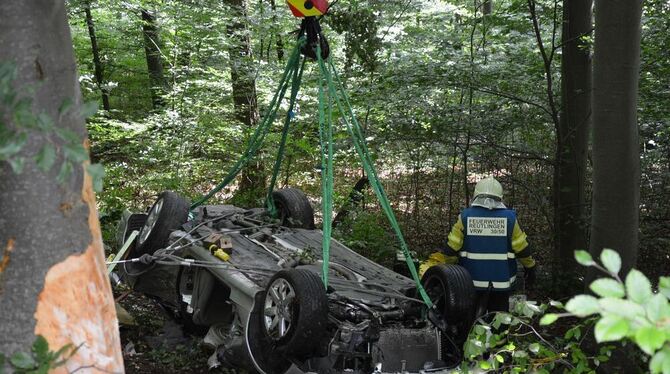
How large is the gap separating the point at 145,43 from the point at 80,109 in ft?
35.2

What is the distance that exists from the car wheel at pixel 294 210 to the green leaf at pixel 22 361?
495 centimetres

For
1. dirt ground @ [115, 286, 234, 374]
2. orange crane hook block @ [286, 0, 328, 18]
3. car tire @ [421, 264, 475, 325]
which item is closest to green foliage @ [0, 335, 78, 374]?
car tire @ [421, 264, 475, 325]

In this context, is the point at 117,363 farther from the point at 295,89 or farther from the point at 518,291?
the point at 518,291

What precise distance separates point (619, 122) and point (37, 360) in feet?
13.0

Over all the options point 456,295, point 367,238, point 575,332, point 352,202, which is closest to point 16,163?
point 575,332

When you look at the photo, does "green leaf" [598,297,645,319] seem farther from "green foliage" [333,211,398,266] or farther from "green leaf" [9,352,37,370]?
"green foliage" [333,211,398,266]

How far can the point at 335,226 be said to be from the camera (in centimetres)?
942

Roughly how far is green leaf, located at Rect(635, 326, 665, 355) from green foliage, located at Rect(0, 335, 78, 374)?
1.43 metres

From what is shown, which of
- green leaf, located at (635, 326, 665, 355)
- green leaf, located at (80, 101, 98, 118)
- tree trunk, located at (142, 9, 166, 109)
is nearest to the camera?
green leaf, located at (635, 326, 665, 355)

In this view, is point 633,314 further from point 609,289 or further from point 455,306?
point 455,306

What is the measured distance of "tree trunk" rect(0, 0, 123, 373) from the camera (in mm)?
1744

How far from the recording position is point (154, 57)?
12.8 meters

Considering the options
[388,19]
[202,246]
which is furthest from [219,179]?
[202,246]

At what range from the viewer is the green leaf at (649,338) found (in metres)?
1.12
